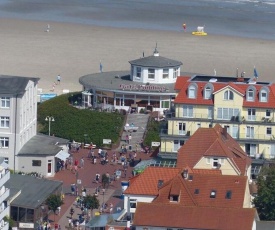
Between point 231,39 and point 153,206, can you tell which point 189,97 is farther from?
point 231,39

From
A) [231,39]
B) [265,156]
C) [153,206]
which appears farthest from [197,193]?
[231,39]

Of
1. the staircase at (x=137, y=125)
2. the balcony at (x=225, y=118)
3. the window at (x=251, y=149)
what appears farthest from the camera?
the staircase at (x=137, y=125)

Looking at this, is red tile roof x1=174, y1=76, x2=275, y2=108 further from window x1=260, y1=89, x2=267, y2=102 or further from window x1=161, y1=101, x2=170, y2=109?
window x1=161, y1=101, x2=170, y2=109

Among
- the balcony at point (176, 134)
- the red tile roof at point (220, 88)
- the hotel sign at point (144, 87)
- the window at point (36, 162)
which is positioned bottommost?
the window at point (36, 162)

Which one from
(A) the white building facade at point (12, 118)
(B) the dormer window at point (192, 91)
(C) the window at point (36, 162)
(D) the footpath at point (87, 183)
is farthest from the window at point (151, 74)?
(C) the window at point (36, 162)

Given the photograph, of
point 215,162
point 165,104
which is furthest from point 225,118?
point 165,104

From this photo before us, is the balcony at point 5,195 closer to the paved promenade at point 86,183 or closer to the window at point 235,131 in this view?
Result: the paved promenade at point 86,183

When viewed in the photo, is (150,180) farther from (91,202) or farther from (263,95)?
(263,95)
